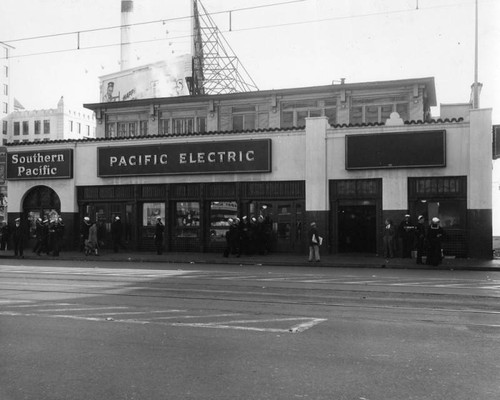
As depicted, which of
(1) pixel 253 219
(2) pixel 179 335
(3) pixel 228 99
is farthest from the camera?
(3) pixel 228 99

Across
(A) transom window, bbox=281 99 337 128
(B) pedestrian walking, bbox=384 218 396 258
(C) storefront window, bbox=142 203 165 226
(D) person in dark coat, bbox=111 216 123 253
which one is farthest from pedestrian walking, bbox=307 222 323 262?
Answer: (D) person in dark coat, bbox=111 216 123 253

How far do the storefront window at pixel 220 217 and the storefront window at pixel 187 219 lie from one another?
2.27ft

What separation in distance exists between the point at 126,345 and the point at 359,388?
9.77 feet

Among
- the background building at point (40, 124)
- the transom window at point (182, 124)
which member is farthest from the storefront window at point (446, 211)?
the background building at point (40, 124)

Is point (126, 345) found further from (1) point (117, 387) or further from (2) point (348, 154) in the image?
(2) point (348, 154)

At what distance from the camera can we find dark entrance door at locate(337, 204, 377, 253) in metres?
23.2

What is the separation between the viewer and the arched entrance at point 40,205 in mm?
28141

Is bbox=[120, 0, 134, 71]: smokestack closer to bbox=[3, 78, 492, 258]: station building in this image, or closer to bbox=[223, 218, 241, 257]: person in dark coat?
bbox=[3, 78, 492, 258]: station building

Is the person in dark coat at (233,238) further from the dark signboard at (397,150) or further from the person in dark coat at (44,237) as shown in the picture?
the person in dark coat at (44,237)

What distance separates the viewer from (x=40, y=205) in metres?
28.4

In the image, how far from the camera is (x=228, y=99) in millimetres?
29328

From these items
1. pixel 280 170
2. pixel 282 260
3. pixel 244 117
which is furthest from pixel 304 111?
pixel 282 260

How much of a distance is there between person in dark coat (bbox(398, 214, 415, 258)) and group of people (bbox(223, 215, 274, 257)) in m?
5.47

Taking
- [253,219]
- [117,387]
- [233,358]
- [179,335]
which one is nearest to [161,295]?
[179,335]
